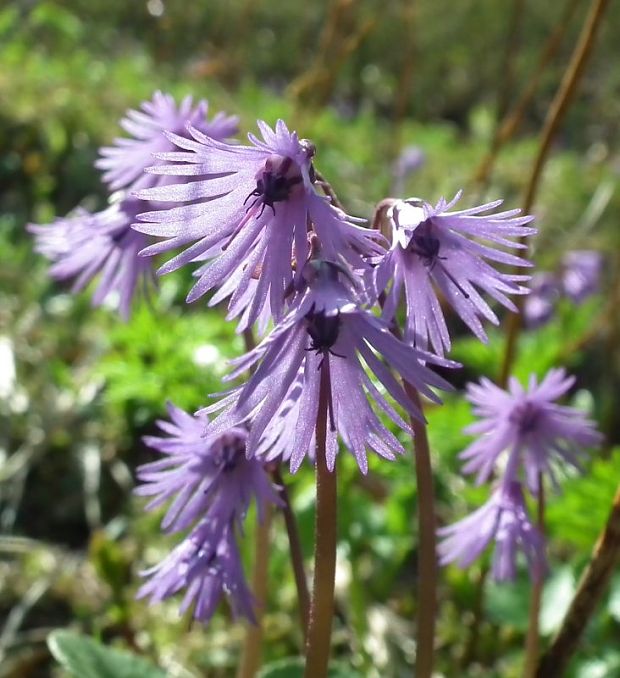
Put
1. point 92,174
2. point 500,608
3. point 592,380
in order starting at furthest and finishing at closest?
1. point 92,174
2. point 592,380
3. point 500,608

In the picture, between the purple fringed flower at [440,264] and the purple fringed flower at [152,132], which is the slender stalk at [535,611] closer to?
the purple fringed flower at [440,264]

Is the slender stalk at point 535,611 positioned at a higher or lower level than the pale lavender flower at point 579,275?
lower

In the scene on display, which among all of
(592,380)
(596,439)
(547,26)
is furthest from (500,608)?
(547,26)

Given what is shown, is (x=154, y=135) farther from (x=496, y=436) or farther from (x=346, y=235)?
(x=496, y=436)

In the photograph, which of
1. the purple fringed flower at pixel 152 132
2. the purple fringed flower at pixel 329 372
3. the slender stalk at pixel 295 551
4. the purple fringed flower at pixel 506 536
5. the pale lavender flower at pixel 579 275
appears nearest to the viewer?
the purple fringed flower at pixel 329 372

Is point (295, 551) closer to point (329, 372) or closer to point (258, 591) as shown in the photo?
point (258, 591)

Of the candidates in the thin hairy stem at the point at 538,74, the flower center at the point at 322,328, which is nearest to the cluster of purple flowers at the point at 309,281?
the flower center at the point at 322,328
